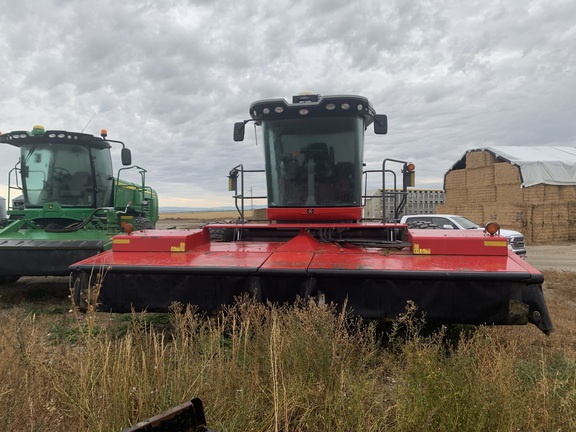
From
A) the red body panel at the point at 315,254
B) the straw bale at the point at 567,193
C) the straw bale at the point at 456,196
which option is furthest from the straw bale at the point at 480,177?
the red body panel at the point at 315,254

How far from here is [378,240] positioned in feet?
16.8

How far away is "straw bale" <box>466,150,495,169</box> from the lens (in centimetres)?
1895

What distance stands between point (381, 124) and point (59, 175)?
21.6ft

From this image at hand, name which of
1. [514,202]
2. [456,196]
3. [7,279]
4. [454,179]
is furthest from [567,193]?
[7,279]

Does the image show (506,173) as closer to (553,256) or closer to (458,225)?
(553,256)

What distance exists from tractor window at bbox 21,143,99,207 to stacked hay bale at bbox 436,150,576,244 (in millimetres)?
16981

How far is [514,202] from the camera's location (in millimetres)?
17734

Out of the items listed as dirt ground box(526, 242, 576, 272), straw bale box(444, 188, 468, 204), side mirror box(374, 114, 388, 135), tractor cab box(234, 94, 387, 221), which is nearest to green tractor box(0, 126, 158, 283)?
tractor cab box(234, 94, 387, 221)

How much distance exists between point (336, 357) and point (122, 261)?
2642 millimetres

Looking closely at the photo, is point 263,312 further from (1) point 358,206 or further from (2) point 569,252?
(2) point 569,252

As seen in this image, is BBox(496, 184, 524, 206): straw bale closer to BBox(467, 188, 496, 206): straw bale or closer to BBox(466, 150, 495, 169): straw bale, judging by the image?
BBox(467, 188, 496, 206): straw bale

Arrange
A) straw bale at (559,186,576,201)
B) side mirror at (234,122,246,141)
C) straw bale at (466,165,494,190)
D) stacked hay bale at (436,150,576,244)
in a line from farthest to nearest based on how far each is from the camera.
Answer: straw bale at (466,165,494,190) → straw bale at (559,186,576,201) → stacked hay bale at (436,150,576,244) → side mirror at (234,122,246,141)

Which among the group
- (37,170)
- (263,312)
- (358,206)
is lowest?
(263,312)

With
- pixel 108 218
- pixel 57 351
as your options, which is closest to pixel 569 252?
pixel 108 218
